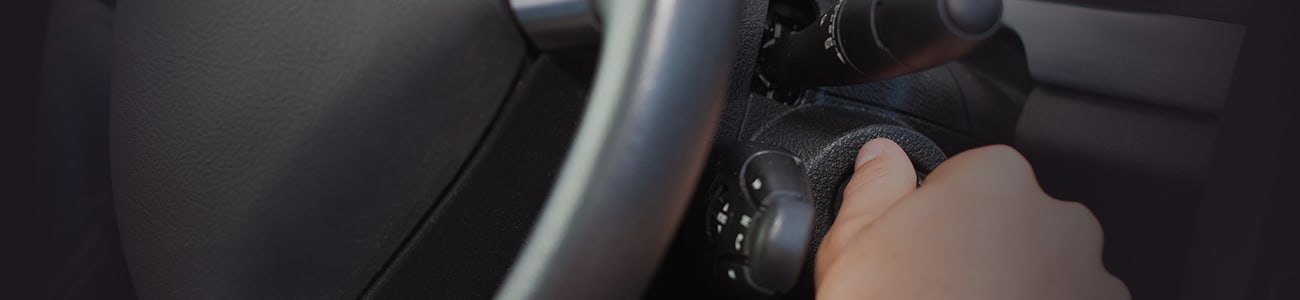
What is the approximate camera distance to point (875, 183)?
0.55m

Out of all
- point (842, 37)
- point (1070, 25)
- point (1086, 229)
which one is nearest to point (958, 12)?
point (842, 37)

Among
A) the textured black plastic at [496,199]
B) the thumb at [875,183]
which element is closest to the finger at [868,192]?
the thumb at [875,183]

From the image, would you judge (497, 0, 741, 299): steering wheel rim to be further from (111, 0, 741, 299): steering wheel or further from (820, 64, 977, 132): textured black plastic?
(820, 64, 977, 132): textured black plastic

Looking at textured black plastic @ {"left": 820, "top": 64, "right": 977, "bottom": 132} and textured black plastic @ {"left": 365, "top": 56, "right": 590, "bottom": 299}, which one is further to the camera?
textured black plastic @ {"left": 820, "top": 64, "right": 977, "bottom": 132}

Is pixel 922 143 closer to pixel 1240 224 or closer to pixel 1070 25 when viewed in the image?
pixel 1070 25

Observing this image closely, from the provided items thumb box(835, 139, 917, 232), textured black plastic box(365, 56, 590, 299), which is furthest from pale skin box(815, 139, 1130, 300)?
textured black plastic box(365, 56, 590, 299)

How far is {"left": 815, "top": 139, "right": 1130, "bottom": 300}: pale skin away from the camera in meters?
0.49

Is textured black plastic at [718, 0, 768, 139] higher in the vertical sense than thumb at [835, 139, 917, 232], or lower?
higher

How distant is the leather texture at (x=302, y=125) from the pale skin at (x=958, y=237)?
204 mm

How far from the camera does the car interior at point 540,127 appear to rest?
0.34 m

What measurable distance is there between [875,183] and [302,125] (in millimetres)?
309

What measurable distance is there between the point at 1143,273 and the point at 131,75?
79 cm

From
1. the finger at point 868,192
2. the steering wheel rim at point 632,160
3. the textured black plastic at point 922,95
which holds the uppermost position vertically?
the steering wheel rim at point 632,160

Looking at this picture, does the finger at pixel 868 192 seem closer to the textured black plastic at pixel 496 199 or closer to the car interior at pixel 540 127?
the car interior at pixel 540 127
